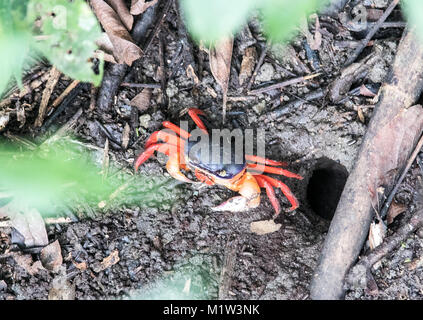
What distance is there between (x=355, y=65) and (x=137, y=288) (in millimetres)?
2370

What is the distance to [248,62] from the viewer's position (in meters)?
3.32

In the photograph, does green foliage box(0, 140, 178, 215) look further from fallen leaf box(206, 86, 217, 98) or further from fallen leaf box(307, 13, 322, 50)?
fallen leaf box(307, 13, 322, 50)

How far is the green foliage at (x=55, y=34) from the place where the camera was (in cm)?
128

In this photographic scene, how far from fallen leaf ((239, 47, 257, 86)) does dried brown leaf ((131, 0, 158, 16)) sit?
32.5 inches

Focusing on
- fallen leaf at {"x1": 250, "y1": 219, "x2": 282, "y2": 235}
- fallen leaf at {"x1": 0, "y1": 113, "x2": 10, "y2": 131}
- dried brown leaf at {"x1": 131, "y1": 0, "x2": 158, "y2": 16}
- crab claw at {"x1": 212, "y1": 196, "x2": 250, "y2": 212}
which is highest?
dried brown leaf at {"x1": 131, "y1": 0, "x2": 158, "y2": 16}

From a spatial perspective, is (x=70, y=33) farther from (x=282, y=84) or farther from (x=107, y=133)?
(x=282, y=84)

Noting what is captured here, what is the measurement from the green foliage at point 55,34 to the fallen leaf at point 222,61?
6.12 ft

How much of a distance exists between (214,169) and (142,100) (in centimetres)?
80

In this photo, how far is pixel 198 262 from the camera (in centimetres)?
296

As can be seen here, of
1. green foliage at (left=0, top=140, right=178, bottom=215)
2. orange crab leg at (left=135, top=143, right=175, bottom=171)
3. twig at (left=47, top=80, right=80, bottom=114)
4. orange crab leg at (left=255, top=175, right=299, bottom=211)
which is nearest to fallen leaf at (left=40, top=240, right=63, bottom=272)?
green foliage at (left=0, top=140, right=178, bottom=215)

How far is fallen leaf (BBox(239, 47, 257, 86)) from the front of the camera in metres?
3.31

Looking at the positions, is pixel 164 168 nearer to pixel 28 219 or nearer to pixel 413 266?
pixel 28 219

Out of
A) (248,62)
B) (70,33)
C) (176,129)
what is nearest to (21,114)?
(176,129)

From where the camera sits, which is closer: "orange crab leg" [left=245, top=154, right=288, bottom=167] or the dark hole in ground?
"orange crab leg" [left=245, top=154, right=288, bottom=167]
